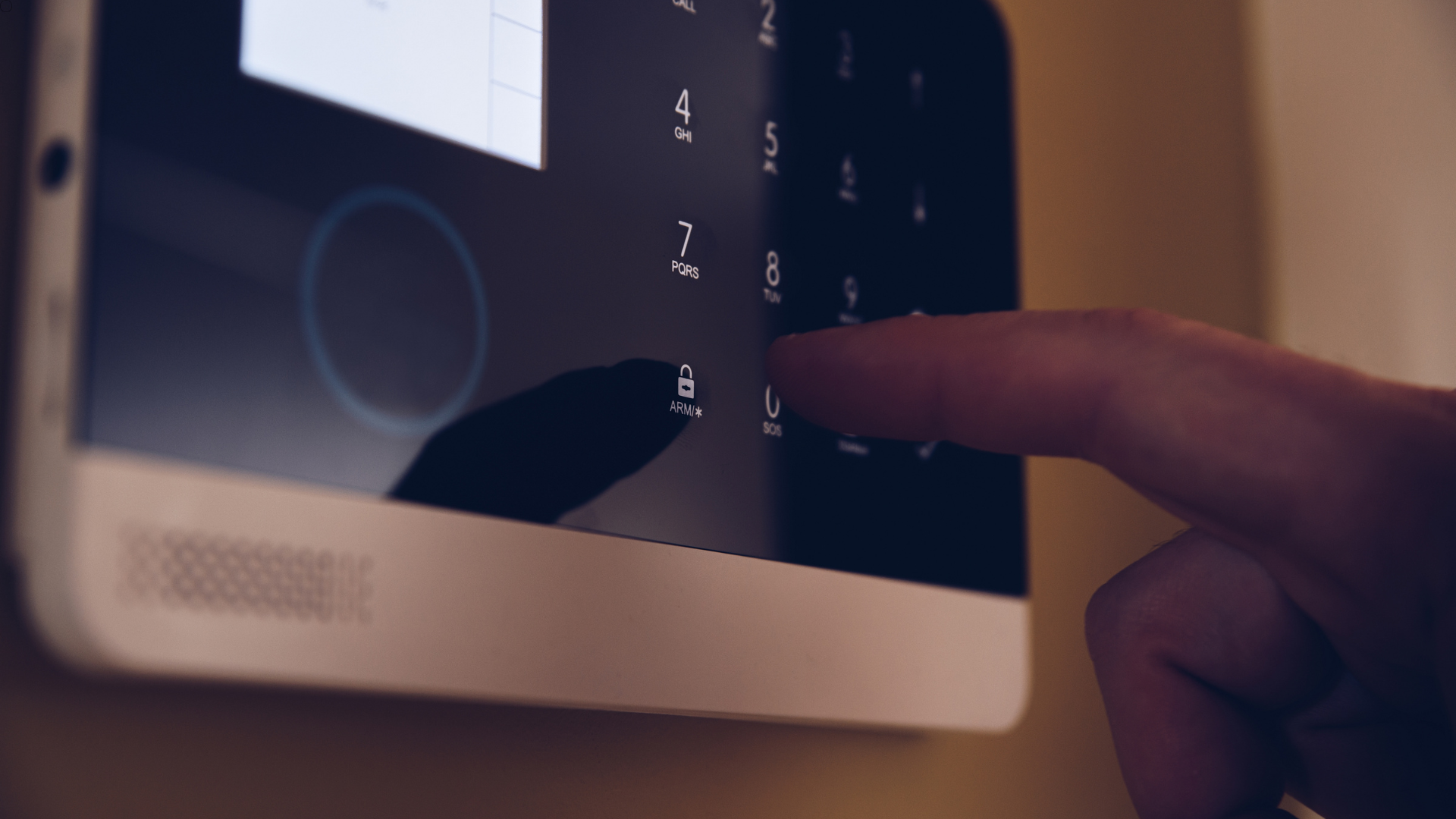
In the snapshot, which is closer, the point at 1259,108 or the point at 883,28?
the point at 883,28

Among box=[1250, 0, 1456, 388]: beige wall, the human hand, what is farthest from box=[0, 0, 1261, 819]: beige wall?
the human hand

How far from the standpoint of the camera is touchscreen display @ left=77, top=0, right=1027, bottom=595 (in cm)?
28

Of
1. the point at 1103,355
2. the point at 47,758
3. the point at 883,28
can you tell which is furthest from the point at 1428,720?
the point at 47,758

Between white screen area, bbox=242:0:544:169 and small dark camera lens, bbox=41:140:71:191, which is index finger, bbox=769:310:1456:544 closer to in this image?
white screen area, bbox=242:0:544:169

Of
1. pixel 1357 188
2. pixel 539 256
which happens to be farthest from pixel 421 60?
pixel 1357 188

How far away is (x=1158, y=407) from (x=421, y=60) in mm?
265

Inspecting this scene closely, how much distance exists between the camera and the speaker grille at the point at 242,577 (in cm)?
26

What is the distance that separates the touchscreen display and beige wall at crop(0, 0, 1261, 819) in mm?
88

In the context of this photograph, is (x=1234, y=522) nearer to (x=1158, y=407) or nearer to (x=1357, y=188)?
(x=1158, y=407)

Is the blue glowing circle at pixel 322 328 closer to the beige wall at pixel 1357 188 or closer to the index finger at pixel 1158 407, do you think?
the index finger at pixel 1158 407

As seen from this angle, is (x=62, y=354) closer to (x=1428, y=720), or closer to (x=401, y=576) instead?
(x=401, y=576)

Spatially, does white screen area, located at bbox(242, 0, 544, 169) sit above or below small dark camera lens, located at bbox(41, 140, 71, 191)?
above

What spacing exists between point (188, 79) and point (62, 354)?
0.28 feet

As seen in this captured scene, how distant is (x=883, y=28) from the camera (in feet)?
1.71
